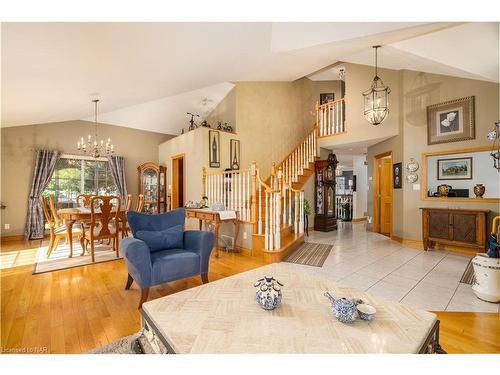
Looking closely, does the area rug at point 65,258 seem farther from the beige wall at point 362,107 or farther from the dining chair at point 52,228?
the beige wall at point 362,107

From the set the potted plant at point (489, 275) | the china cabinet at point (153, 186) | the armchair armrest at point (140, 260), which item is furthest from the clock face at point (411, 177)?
the china cabinet at point (153, 186)

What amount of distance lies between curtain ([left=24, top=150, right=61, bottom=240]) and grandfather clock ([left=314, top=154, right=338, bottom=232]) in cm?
690

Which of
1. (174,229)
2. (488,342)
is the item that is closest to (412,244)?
(488,342)

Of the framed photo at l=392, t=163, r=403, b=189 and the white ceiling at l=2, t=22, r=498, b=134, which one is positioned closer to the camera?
the white ceiling at l=2, t=22, r=498, b=134

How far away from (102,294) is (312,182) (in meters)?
5.52

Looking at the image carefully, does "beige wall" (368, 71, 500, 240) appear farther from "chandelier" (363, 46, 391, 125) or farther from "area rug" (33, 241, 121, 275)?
"area rug" (33, 241, 121, 275)

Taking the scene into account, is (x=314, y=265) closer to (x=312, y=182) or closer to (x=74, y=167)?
(x=312, y=182)

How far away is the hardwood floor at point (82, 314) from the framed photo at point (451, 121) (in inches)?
136

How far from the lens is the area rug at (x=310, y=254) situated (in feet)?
12.6

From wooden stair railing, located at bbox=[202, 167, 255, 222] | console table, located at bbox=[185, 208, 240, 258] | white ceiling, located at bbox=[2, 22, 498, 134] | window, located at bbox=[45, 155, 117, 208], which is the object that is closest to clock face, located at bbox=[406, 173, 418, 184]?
white ceiling, located at bbox=[2, 22, 498, 134]

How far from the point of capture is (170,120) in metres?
7.36

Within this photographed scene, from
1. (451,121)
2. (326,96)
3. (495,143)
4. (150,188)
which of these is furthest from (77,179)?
(495,143)

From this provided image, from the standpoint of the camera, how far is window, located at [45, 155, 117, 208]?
19.7 feet

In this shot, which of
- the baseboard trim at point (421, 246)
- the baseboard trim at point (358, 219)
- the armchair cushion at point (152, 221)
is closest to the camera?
the armchair cushion at point (152, 221)
